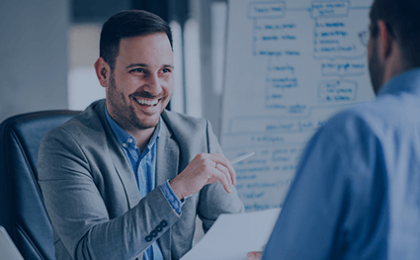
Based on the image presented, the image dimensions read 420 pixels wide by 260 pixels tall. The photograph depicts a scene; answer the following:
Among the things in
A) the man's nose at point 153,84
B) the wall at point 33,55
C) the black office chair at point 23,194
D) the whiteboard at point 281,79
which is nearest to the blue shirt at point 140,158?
the man's nose at point 153,84

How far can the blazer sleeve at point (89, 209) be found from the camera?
0.85 meters

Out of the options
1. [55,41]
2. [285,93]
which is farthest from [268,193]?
[55,41]

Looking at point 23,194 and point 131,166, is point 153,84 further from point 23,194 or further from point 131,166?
point 23,194

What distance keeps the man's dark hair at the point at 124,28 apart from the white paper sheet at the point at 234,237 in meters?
0.56

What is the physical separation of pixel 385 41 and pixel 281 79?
143 centimetres

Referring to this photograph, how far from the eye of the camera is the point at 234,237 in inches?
36.3

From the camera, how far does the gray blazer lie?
2.80 feet

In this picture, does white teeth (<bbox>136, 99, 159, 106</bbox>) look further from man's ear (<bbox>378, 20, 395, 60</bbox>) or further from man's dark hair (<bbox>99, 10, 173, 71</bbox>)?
man's ear (<bbox>378, 20, 395, 60</bbox>)

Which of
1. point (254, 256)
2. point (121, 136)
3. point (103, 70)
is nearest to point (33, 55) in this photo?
point (103, 70)

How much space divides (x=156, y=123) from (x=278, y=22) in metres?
1.12

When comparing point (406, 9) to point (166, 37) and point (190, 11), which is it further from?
point (190, 11)

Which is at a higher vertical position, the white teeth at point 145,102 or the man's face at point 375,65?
the man's face at point 375,65

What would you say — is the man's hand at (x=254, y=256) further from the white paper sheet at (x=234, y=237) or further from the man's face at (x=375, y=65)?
the man's face at (x=375, y=65)

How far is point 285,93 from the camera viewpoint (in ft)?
6.33
